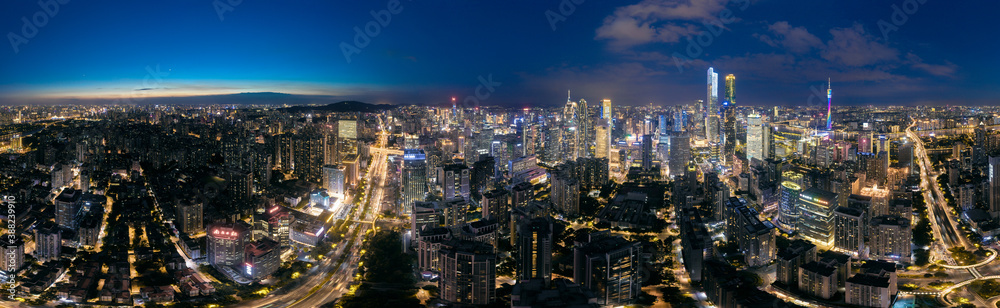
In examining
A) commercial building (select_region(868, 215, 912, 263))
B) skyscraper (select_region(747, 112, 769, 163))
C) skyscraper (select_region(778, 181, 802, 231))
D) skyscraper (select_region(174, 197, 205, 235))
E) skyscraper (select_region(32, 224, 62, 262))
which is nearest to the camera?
skyscraper (select_region(32, 224, 62, 262))

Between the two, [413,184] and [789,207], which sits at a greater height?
[413,184]

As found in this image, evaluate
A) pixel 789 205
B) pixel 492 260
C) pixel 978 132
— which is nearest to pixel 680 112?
pixel 978 132

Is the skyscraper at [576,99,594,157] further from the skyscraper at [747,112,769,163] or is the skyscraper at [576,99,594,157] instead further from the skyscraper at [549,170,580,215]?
the skyscraper at [549,170,580,215]

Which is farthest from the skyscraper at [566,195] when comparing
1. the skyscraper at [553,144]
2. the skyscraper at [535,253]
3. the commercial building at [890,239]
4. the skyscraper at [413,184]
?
the skyscraper at [553,144]

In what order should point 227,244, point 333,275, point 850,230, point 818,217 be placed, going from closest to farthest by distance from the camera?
point 333,275 → point 227,244 → point 850,230 → point 818,217

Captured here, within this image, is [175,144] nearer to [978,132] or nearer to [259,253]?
[259,253]

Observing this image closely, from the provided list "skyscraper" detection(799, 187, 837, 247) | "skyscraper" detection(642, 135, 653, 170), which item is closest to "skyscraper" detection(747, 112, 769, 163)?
"skyscraper" detection(642, 135, 653, 170)

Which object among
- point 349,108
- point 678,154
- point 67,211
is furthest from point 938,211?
point 349,108

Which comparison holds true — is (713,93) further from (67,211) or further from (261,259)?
(67,211)
